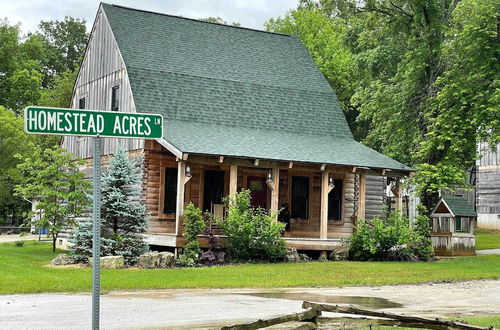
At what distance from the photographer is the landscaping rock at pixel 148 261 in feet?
80.4

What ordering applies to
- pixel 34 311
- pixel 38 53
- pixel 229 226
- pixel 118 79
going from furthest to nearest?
1. pixel 38 53
2. pixel 118 79
3. pixel 229 226
4. pixel 34 311

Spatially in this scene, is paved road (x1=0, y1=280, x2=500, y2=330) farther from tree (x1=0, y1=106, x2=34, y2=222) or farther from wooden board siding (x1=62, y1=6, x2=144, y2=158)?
tree (x1=0, y1=106, x2=34, y2=222)

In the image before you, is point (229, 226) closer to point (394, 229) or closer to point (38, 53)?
point (394, 229)

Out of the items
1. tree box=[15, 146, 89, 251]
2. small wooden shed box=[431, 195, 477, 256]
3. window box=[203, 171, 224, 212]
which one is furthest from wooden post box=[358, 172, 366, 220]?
tree box=[15, 146, 89, 251]

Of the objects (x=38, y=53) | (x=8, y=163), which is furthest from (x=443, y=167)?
(x=38, y=53)

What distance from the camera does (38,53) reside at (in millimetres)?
72625

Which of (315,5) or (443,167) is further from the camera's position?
(315,5)

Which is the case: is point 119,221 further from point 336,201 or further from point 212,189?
point 336,201

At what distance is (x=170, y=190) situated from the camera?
2981 cm

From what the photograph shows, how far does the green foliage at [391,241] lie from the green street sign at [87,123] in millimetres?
21044

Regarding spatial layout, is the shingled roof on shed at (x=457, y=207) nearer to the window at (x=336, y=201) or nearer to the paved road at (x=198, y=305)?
the window at (x=336, y=201)

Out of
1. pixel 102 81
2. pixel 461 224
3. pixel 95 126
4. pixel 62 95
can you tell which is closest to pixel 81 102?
pixel 102 81

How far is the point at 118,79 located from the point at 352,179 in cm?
1091

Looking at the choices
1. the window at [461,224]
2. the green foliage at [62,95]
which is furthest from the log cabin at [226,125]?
the green foliage at [62,95]
